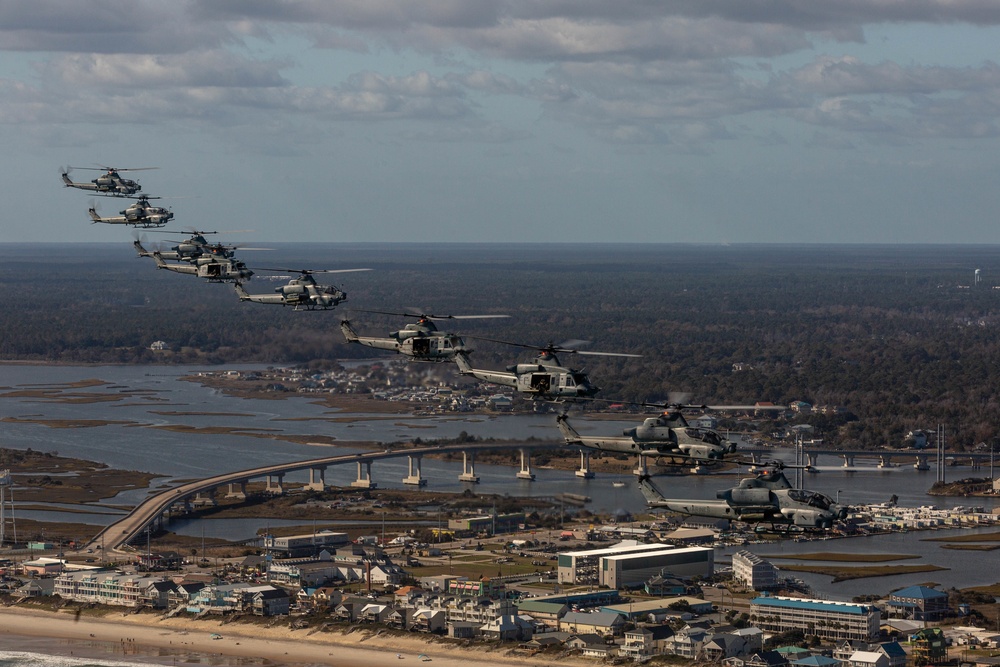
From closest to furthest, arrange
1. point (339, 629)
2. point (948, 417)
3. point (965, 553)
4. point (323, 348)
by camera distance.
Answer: point (339, 629), point (965, 553), point (948, 417), point (323, 348)

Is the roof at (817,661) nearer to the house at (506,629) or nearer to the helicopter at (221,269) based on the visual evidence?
the house at (506,629)

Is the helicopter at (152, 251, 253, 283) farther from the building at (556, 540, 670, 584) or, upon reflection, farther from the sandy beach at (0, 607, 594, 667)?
the building at (556, 540, 670, 584)

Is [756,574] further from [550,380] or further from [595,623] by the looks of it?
[550,380]

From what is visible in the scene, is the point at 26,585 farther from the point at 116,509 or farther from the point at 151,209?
the point at 116,509

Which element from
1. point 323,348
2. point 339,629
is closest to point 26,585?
point 339,629

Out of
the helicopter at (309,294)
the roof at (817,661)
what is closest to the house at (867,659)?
the roof at (817,661)

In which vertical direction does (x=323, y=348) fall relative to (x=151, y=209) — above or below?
below
